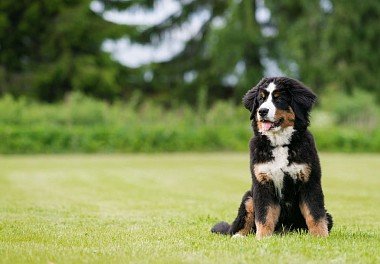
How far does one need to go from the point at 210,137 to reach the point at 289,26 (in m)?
16.5

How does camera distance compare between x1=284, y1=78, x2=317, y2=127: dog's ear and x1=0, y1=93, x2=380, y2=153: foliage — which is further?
x1=0, y1=93, x2=380, y2=153: foliage

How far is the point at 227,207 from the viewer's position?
37.2 ft

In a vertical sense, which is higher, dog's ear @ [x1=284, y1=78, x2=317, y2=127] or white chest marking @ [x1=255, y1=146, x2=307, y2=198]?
dog's ear @ [x1=284, y1=78, x2=317, y2=127]

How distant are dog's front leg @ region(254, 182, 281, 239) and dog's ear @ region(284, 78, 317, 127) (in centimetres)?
76

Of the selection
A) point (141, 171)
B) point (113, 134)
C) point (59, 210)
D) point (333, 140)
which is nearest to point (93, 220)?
point (59, 210)

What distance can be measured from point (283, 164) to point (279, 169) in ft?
0.22

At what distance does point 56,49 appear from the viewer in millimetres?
41000

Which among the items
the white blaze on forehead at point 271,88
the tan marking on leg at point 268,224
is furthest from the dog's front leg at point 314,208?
the white blaze on forehead at point 271,88

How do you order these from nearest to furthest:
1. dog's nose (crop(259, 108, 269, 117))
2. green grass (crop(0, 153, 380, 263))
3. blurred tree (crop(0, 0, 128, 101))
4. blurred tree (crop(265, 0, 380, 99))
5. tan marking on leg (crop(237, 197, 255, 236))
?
green grass (crop(0, 153, 380, 263)) < dog's nose (crop(259, 108, 269, 117)) < tan marking on leg (crop(237, 197, 255, 236)) < blurred tree (crop(0, 0, 128, 101)) < blurred tree (crop(265, 0, 380, 99))

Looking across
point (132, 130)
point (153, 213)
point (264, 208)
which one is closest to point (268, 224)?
point (264, 208)

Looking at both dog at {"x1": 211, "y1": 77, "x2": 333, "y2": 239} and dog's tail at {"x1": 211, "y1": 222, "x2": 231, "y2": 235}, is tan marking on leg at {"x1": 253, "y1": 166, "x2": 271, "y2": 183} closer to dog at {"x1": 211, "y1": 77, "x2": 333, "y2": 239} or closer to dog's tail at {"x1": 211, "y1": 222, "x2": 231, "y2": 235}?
dog at {"x1": 211, "y1": 77, "x2": 333, "y2": 239}

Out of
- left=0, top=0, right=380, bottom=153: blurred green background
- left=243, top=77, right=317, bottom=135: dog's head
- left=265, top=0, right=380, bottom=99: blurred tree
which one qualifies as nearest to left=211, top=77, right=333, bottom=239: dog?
left=243, top=77, right=317, bottom=135: dog's head

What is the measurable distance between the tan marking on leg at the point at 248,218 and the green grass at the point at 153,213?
0.30 m

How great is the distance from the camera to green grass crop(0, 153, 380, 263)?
618cm
